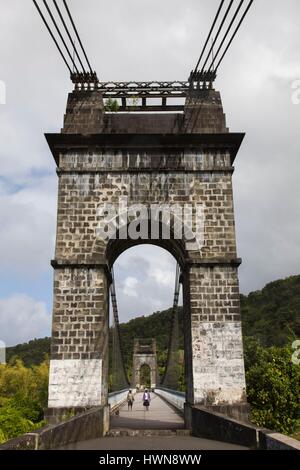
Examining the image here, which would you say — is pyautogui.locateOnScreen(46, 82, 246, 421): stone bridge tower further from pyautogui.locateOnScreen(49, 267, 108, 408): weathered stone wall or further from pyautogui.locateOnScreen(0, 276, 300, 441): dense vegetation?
pyautogui.locateOnScreen(0, 276, 300, 441): dense vegetation

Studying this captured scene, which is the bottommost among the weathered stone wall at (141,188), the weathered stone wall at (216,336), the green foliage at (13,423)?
the green foliage at (13,423)

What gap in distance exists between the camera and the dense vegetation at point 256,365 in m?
13.1

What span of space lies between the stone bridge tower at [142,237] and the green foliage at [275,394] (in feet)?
13.6

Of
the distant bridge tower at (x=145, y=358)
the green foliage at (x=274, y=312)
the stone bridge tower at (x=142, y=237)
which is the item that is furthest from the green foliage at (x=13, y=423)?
the distant bridge tower at (x=145, y=358)

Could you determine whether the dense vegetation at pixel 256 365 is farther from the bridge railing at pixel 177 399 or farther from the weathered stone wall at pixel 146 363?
the bridge railing at pixel 177 399

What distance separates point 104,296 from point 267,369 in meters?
6.84

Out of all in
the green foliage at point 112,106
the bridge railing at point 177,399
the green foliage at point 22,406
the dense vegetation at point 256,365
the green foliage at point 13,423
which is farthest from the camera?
the bridge railing at point 177,399

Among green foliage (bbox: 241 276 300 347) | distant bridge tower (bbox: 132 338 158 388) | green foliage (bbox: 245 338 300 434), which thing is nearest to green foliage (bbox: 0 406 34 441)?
green foliage (bbox: 245 338 300 434)

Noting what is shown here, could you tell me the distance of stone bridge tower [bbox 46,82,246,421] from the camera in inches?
354

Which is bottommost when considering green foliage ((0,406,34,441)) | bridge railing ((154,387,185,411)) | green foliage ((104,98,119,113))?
green foliage ((0,406,34,441))

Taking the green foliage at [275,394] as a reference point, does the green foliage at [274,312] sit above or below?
above

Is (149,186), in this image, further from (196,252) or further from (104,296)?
(104,296)

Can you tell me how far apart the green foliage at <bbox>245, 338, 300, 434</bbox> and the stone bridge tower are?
4.14 m
